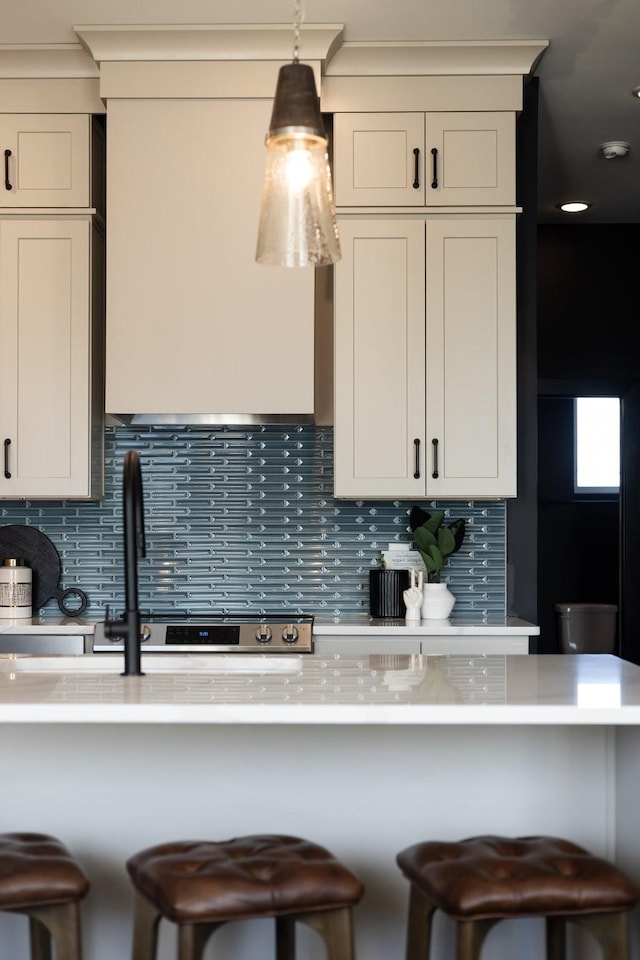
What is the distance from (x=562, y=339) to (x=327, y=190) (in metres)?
3.96

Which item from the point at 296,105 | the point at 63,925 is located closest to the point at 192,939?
the point at 63,925

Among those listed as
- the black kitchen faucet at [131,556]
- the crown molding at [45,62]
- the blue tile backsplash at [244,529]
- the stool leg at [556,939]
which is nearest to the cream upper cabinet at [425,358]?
the blue tile backsplash at [244,529]

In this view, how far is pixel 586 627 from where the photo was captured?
5988 millimetres

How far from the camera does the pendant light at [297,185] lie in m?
2.10

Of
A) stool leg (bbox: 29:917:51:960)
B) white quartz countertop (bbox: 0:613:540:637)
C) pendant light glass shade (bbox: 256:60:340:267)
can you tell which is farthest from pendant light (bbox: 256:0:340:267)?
white quartz countertop (bbox: 0:613:540:637)

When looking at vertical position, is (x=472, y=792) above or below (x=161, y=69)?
below

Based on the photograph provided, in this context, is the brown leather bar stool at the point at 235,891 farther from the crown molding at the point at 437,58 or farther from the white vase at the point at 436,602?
the crown molding at the point at 437,58

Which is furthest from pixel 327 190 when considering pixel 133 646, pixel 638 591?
pixel 638 591

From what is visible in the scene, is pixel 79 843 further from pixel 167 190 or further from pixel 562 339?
pixel 562 339

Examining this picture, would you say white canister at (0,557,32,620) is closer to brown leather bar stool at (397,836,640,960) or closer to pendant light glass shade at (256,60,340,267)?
pendant light glass shade at (256,60,340,267)

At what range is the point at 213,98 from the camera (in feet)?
12.9

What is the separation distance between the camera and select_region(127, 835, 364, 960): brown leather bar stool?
1.72 meters

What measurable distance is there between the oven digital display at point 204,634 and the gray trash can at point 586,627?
2643 millimetres

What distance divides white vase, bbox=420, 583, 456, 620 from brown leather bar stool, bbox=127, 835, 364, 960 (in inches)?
85.0
